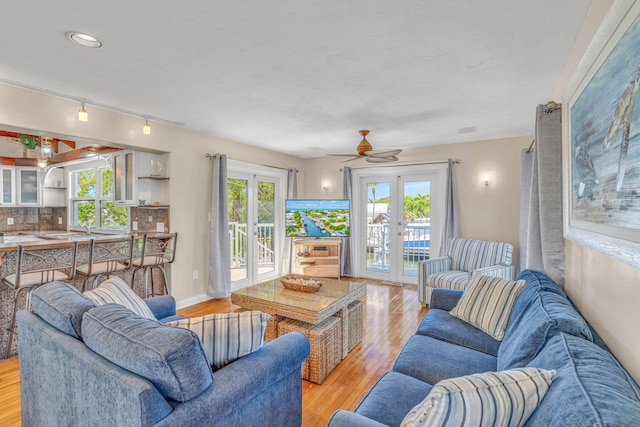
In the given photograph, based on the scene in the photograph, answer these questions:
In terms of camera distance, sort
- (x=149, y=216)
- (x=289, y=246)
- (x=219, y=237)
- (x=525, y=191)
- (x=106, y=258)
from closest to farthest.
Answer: (x=106, y=258), (x=525, y=191), (x=149, y=216), (x=219, y=237), (x=289, y=246)

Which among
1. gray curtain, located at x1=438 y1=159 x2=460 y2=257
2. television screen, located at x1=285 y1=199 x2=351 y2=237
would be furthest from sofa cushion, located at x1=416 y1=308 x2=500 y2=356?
television screen, located at x1=285 y1=199 x2=351 y2=237

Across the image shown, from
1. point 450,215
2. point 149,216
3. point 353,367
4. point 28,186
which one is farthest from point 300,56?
point 28,186

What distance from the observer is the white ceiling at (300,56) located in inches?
65.9

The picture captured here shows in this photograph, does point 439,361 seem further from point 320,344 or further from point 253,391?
point 253,391

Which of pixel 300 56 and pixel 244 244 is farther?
pixel 244 244

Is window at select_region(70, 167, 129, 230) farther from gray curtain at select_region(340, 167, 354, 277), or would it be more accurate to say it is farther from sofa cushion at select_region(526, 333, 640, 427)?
sofa cushion at select_region(526, 333, 640, 427)

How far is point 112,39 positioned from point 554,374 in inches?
108

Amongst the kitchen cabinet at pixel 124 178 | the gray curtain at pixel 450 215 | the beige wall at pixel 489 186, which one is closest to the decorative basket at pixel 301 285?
the kitchen cabinet at pixel 124 178

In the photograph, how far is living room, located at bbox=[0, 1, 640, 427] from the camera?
1.85 meters

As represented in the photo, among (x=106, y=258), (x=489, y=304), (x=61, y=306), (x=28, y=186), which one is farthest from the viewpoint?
(x=28, y=186)

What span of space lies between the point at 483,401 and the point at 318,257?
4711mm

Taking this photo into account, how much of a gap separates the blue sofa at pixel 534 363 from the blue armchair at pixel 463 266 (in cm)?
133

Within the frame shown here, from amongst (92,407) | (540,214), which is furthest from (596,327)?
(92,407)

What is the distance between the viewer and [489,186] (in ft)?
15.3
